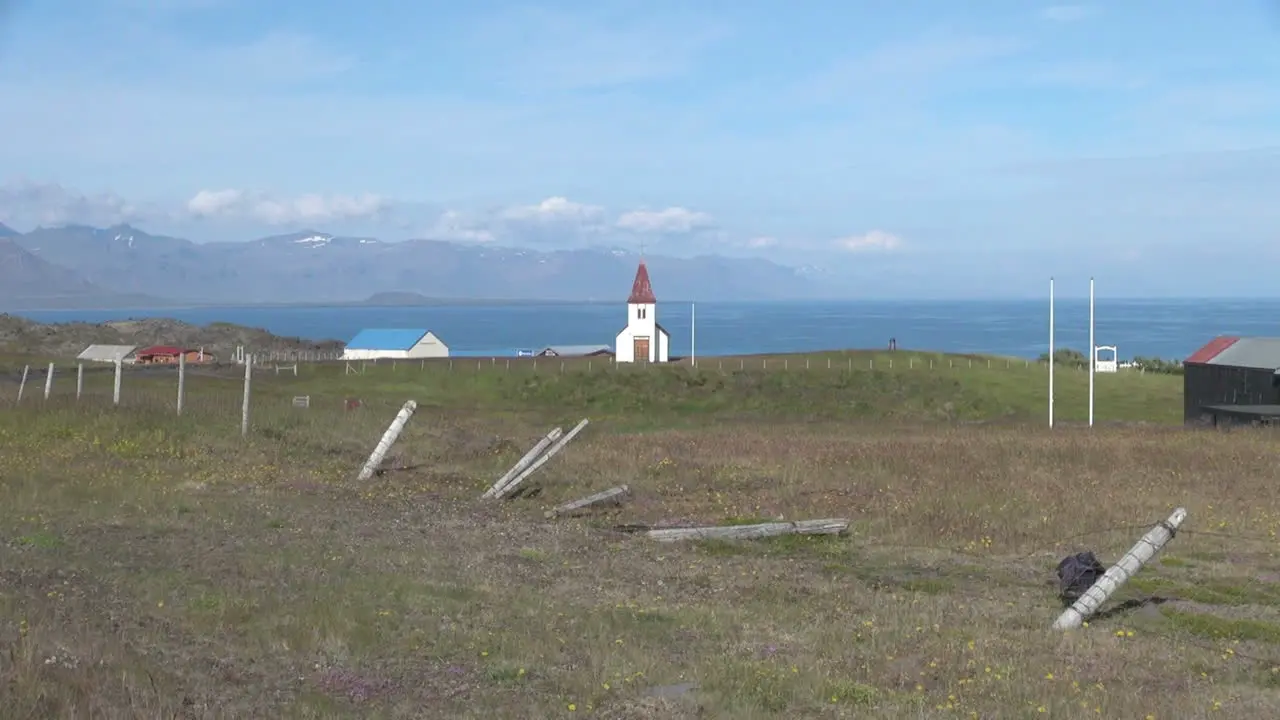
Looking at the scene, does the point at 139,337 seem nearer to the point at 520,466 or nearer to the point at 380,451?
the point at 380,451

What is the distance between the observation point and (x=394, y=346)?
109m

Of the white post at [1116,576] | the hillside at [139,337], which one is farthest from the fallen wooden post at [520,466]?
the hillside at [139,337]

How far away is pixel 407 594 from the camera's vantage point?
1452cm

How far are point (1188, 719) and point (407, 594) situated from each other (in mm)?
8430

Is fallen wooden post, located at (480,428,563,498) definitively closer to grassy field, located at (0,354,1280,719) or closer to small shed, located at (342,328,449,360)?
grassy field, located at (0,354,1280,719)

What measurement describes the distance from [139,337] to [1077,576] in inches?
5112

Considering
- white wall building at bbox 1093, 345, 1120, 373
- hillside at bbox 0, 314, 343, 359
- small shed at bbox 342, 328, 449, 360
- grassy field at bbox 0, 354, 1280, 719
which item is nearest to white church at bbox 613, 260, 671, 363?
small shed at bbox 342, 328, 449, 360

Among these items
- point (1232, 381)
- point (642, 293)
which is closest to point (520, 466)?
point (1232, 381)

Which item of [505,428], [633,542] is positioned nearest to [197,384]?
[505,428]

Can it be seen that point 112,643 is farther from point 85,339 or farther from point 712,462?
point 85,339

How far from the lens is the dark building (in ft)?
162

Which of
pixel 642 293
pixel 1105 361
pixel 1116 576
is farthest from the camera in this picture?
pixel 642 293

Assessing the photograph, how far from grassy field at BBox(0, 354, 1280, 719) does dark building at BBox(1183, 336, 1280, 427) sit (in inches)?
491

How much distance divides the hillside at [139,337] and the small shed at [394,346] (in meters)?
9.82
